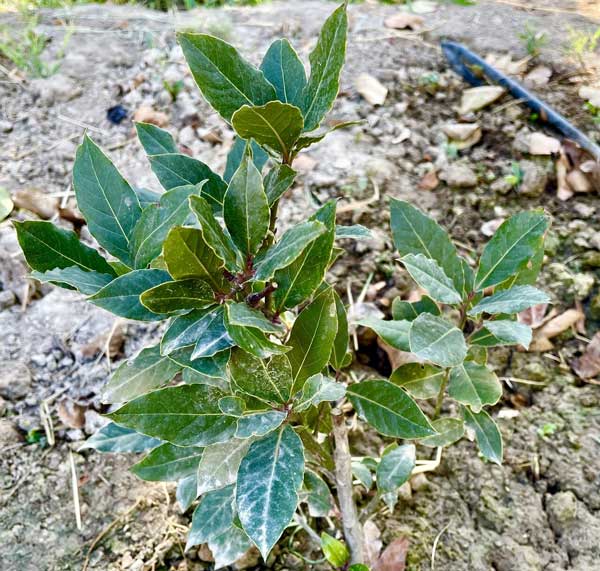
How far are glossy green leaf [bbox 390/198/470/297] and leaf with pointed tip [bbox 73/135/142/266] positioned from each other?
556 mm

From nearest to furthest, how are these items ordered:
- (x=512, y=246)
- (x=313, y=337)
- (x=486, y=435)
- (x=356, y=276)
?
(x=313, y=337) < (x=512, y=246) < (x=486, y=435) < (x=356, y=276)

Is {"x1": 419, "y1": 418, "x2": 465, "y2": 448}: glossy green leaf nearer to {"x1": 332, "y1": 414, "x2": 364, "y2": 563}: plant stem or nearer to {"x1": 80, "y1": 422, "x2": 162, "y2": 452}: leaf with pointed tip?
{"x1": 332, "y1": 414, "x2": 364, "y2": 563}: plant stem

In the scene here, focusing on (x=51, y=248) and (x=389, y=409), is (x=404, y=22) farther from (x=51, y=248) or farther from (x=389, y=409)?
(x=51, y=248)

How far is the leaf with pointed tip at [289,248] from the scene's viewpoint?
30.4 inches

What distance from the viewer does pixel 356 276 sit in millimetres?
1995

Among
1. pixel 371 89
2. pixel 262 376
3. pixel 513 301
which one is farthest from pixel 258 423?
pixel 371 89

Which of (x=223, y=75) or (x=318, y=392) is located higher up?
(x=223, y=75)

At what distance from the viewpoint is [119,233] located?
998 millimetres

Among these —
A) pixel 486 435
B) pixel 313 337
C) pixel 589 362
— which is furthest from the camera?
pixel 589 362

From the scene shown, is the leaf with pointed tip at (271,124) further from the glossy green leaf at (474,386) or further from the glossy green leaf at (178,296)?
the glossy green leaf at (474,386)

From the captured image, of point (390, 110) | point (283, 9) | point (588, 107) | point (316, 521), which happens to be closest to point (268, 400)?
point (316, 521)

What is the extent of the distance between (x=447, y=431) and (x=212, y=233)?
2.72 feet

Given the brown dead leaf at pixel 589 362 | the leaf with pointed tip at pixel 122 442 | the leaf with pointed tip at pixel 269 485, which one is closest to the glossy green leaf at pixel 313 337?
the leaf with pointed tip at pixel 269 485

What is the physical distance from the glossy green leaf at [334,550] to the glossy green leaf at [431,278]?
59 centimetres
